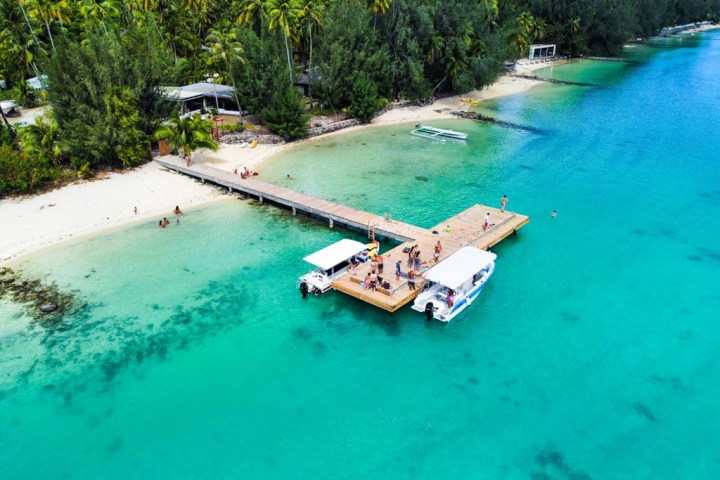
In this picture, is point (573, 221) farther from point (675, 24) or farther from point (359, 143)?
point (675, 24)

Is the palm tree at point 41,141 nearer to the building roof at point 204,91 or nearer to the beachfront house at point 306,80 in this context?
the building roof at point 204,91

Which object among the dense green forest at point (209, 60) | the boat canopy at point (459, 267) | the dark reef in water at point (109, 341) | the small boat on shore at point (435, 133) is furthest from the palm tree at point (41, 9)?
the boat canopy at point (459, 267)

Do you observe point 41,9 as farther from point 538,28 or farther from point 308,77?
point 538,28

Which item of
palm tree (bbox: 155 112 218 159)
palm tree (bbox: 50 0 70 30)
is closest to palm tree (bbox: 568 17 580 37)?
palm tree (bbox: 155 112 218 159)

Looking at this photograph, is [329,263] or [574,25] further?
[574,25]

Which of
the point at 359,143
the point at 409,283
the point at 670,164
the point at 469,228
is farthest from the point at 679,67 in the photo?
the point at 409,283

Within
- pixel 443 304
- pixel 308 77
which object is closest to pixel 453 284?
pixel 443 304
